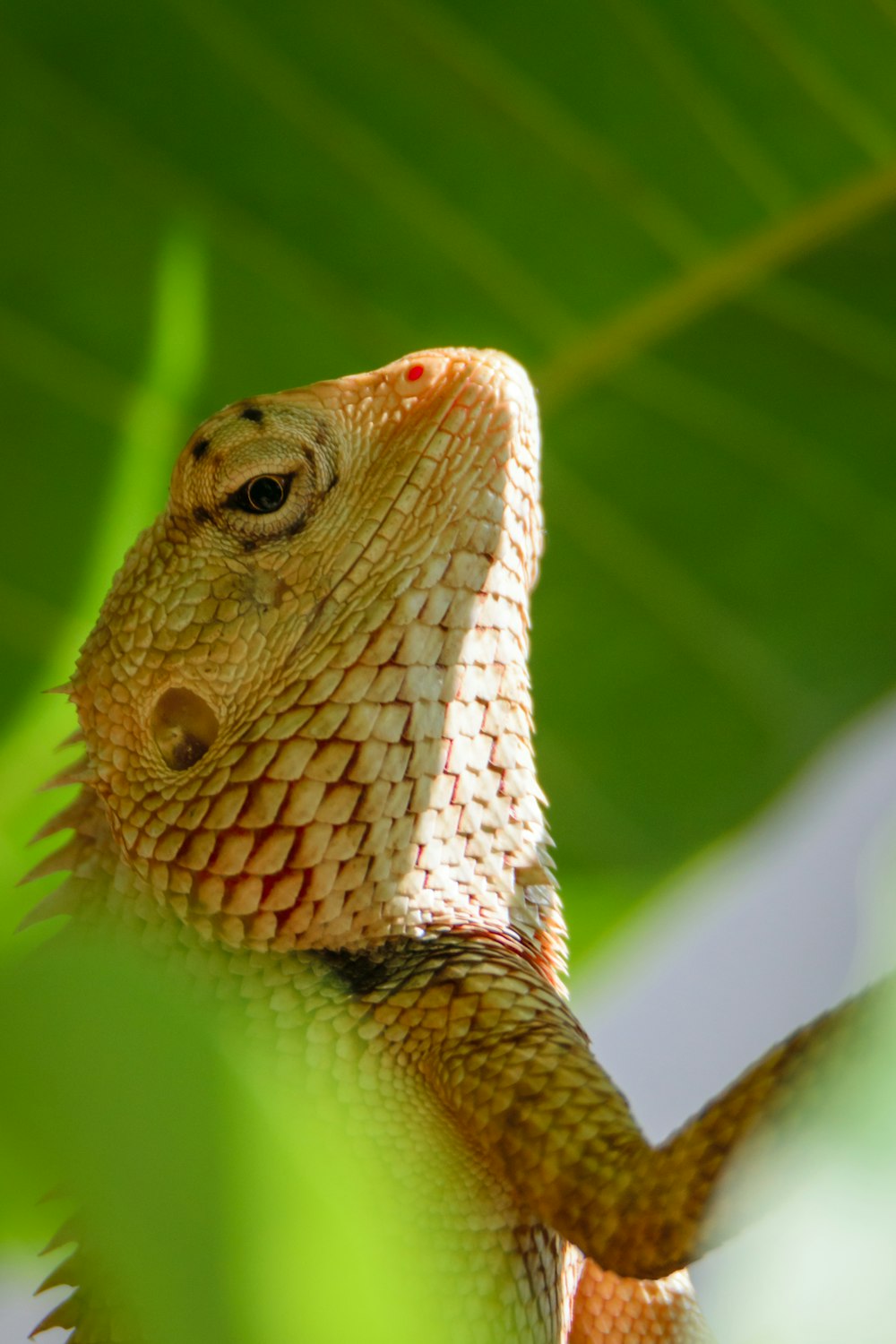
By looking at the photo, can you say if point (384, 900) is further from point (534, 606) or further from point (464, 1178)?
point (534, 606)

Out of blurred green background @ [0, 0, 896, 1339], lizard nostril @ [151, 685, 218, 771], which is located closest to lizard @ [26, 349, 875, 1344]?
lizard nostril @ [151, 685, 218, 771]

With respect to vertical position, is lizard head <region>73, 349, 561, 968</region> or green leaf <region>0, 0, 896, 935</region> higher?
green leaf <region>0, 0, 896, 935</region>

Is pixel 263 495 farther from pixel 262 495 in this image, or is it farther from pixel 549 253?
pixel 549 253

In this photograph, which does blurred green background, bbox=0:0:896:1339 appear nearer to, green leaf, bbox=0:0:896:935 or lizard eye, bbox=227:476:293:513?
green leaf, bbox=0:0:896:935

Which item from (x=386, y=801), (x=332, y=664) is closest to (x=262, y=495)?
(x=332, y=664)

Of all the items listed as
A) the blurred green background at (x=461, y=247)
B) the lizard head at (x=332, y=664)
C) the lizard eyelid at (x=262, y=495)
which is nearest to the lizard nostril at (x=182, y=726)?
the lizard head at (x=332, y=664)

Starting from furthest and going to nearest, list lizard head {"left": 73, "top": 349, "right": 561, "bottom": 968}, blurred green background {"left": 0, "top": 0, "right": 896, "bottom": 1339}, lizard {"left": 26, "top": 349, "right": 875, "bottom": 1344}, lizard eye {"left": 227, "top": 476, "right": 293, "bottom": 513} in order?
blurred green background {"left": 0, "top": 0, "right": 896, "bottom": 1339} < lizard eye {"left": 227, "top": 476, "right": 293, "bottom": 513} < lizard head {"left": 73, "top": 349, "right": 561, "bottom": 968} < lizard {"left": 26, "top": 349, "right": 875, "bottom": 1344}

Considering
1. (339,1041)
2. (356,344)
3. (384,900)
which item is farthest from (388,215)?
(339,1041)
